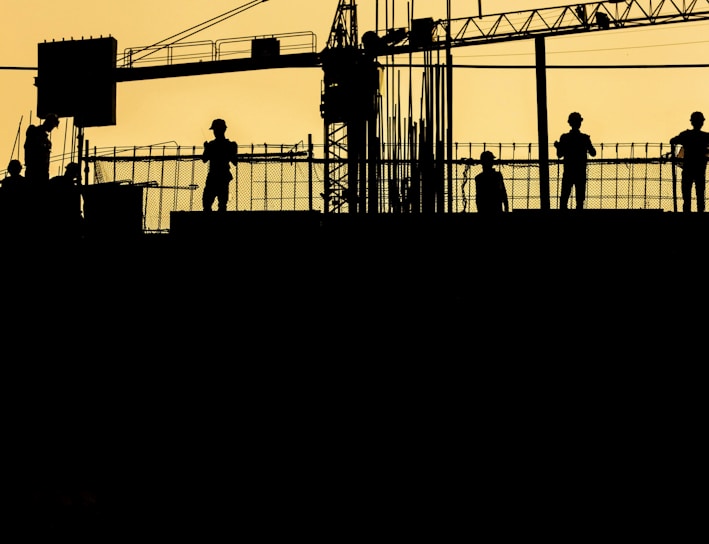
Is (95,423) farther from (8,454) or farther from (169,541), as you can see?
(169,541)

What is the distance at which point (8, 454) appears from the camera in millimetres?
12820

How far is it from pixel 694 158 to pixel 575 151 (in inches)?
60.6

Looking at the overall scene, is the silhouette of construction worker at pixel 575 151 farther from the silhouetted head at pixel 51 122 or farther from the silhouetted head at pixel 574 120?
the silhouetted head at pixel 51 122

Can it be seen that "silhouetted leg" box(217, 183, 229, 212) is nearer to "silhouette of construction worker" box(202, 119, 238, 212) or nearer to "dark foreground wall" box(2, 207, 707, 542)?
"silhouette of construction worker" box(202, 119, 238, 212)

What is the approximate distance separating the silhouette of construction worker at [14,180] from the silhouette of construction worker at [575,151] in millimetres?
6651

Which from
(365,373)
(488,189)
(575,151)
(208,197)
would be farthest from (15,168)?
(575,151)

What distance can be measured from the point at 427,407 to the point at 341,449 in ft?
3.55

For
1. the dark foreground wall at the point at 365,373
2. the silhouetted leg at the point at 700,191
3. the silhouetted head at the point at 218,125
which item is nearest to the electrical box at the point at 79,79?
the silhouetted head at the point at 218,125

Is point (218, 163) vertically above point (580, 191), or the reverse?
point (218, 163)

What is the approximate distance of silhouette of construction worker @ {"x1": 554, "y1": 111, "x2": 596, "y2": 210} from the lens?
15367mm

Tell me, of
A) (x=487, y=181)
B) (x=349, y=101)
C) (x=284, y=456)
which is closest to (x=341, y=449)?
(x=284, y=456)

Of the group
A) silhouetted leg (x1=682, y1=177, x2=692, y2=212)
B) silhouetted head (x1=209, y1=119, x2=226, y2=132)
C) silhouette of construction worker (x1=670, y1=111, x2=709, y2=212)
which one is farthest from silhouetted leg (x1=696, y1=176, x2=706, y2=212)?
silhouetted head (x1=209, y1=119, x2=226, y2=132)

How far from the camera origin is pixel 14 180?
14.6 meters

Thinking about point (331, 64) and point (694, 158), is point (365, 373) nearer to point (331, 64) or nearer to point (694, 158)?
point (694, 158)
